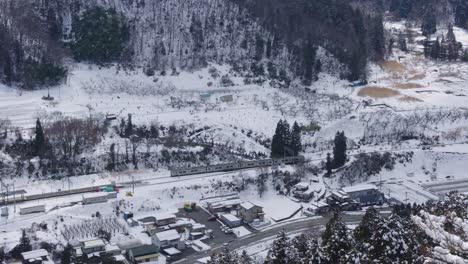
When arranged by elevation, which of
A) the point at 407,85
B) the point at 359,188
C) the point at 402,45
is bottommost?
the point at 359,188

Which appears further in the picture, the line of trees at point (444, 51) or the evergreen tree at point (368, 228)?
the line of trees at point (444, 51)

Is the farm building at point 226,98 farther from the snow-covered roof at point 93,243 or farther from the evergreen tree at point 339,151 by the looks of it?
the snow-covered roof at point 93,243

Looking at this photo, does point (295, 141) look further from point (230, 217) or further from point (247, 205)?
point (230, 217)

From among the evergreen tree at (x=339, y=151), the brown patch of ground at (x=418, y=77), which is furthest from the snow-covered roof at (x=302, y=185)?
the brown patch of ground at (x=418, y=77)

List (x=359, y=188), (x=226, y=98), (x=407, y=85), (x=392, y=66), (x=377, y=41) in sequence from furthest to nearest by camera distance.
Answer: (x=377, y=41)
(x=392, y=66)
(x=407, y=85)
(x=226, y=98)
(x=359, y=188)

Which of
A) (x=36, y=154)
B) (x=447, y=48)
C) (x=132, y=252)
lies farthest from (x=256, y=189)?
(x=447, y=48)

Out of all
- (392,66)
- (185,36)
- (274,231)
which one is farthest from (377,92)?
(274,231)
